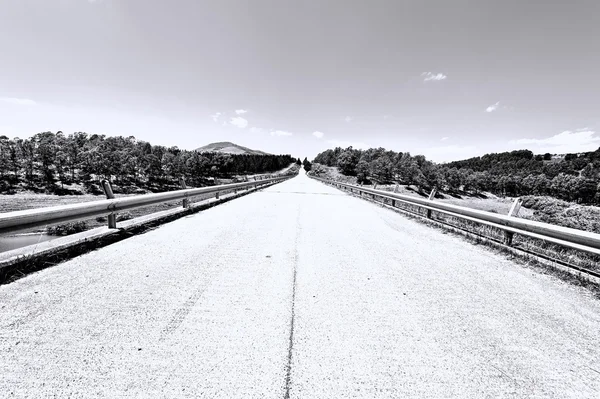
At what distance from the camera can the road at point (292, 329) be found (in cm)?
178

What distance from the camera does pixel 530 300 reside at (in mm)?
3150

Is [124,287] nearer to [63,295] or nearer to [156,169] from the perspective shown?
[63,295]

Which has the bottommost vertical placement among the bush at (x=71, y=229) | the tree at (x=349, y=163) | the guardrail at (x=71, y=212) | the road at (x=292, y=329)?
the bush at (x=71, y=229)

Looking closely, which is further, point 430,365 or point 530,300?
point 530,300

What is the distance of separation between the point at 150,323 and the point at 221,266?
150cm

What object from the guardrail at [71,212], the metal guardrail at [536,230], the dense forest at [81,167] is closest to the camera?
the guardrail at [71,212]

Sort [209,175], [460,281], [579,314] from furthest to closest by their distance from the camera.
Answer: [209,175] → [460,281] → [579,314]

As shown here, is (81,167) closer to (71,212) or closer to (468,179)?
(71,212)

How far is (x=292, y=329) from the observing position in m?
2.40

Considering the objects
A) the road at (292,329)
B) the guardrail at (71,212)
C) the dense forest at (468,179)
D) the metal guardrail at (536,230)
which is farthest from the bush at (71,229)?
the dense forest at (468,179)

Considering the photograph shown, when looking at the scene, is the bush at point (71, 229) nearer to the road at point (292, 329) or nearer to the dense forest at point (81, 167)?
the road at point (292, 329)

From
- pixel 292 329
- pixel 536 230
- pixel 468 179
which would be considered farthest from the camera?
pixel 468 179

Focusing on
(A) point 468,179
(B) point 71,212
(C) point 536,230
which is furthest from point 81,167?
(A) point 468,179

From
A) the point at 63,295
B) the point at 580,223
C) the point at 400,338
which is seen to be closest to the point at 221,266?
the point at 63,295
